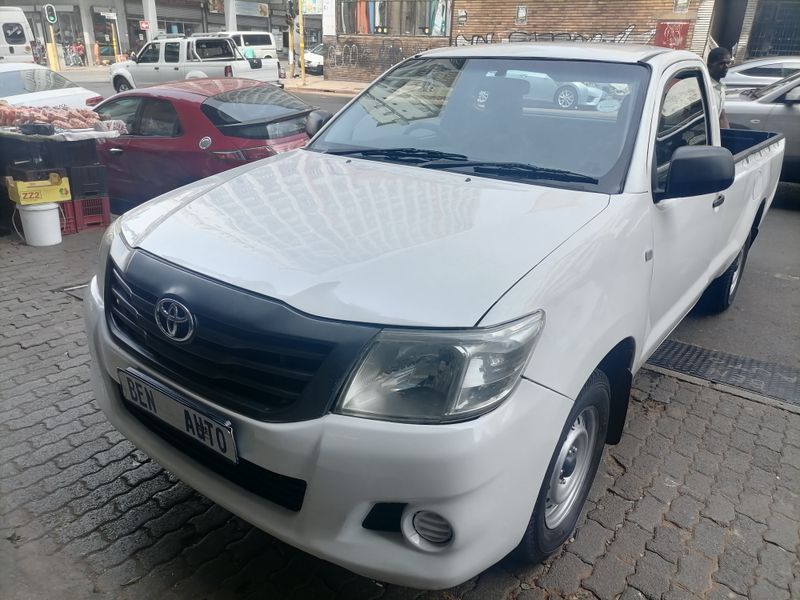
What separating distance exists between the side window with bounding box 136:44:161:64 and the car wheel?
64.1 ft

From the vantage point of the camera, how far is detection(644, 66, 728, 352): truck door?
9.00ft

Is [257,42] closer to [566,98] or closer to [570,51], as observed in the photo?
[570,51]

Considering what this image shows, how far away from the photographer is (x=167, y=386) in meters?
2.05

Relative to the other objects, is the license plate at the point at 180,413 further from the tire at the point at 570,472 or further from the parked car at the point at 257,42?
the parked car at the point at 257,42

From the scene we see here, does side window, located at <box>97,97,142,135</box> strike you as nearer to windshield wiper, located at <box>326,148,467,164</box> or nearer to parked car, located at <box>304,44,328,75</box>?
windshield wiper, located at <box>326,148,467,164</box>

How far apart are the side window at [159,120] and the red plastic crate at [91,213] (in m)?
0.89

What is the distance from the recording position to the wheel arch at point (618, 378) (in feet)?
8.00

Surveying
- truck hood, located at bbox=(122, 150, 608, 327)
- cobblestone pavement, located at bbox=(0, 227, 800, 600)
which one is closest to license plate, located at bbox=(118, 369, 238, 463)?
truck hood, located at bbox=(122, 150, 608, 327)

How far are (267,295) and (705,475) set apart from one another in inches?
92.7

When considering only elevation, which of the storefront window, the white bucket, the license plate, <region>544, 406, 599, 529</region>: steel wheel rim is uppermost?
the storefront window

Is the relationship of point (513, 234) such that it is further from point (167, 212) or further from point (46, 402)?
point (46, 402)

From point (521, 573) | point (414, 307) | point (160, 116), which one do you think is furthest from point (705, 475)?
point (160, 116)

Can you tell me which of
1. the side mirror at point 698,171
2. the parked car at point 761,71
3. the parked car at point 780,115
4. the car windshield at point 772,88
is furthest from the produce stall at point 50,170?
the parked car at point 761,71

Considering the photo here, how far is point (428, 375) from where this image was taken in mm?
1738
